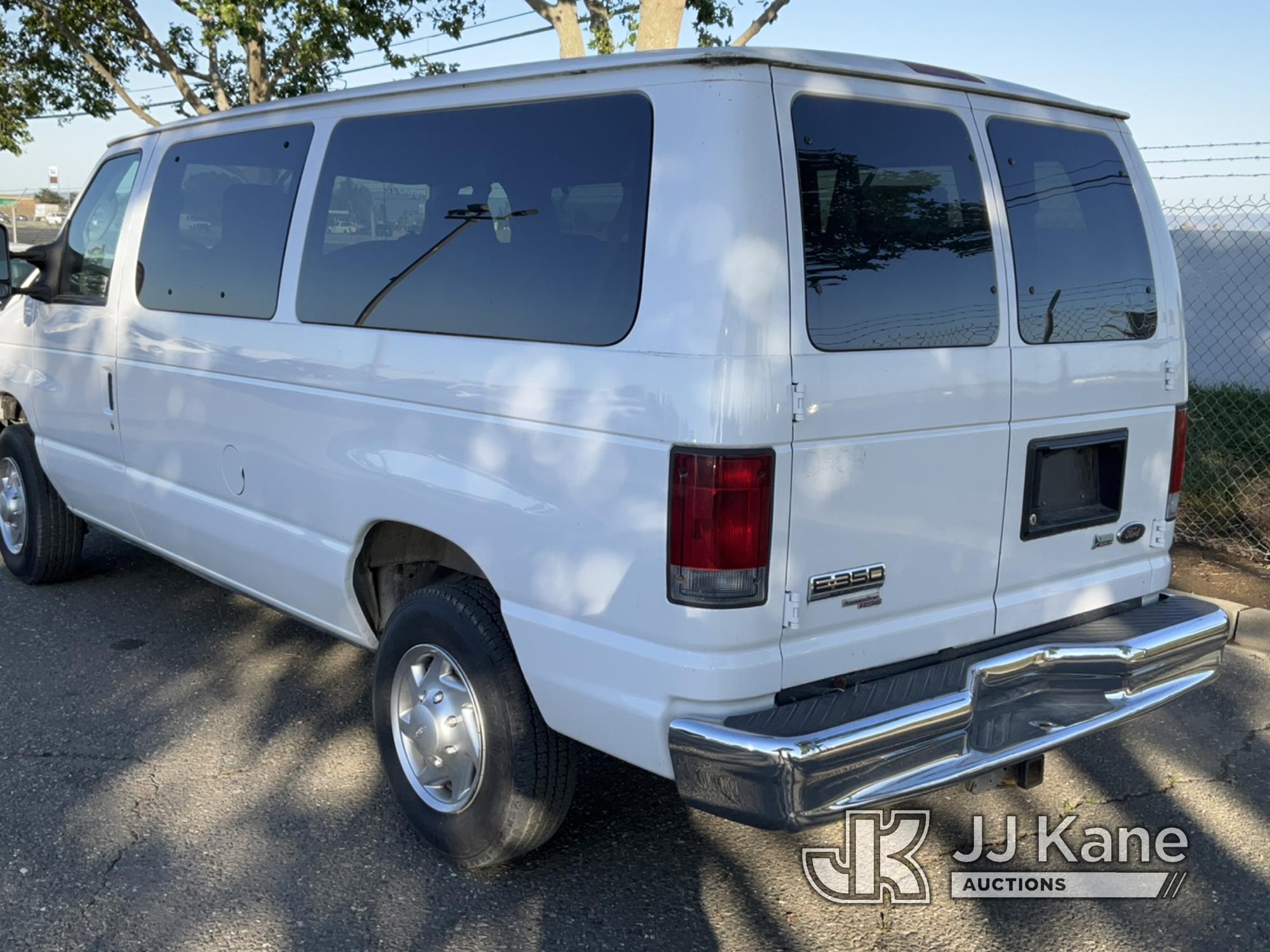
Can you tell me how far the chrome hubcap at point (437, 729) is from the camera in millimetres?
3240

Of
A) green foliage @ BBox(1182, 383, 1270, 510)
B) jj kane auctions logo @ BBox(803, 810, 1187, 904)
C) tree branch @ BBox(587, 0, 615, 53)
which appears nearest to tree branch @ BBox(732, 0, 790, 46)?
tree branch @ BBox(587, 0, 615, 53)

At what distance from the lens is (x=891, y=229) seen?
2.92 meters

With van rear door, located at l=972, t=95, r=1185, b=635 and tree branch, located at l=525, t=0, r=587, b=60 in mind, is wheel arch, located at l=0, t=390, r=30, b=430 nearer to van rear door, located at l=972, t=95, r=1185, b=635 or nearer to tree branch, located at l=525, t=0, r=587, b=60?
van rear door, located at l=972, t=95, r=1185, b=635

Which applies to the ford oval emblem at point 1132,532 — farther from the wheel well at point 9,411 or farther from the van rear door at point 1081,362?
the wheel well at point 9,411

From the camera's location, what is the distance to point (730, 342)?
2.56 m

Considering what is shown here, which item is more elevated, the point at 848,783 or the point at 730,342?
the point at 730,342

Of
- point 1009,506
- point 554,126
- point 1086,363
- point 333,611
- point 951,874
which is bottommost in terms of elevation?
point 951,874

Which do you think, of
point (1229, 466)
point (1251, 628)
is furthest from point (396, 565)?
point (1229, 466)

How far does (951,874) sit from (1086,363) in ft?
4.99

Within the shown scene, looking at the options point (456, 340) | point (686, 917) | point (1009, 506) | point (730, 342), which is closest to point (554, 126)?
point (456, 340)

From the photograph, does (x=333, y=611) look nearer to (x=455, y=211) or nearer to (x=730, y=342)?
(x=455, y=211)

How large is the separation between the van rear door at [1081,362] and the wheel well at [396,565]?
1590 mm

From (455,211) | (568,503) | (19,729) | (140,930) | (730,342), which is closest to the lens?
(730,342)

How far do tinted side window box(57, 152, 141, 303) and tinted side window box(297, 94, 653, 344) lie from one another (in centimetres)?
163
